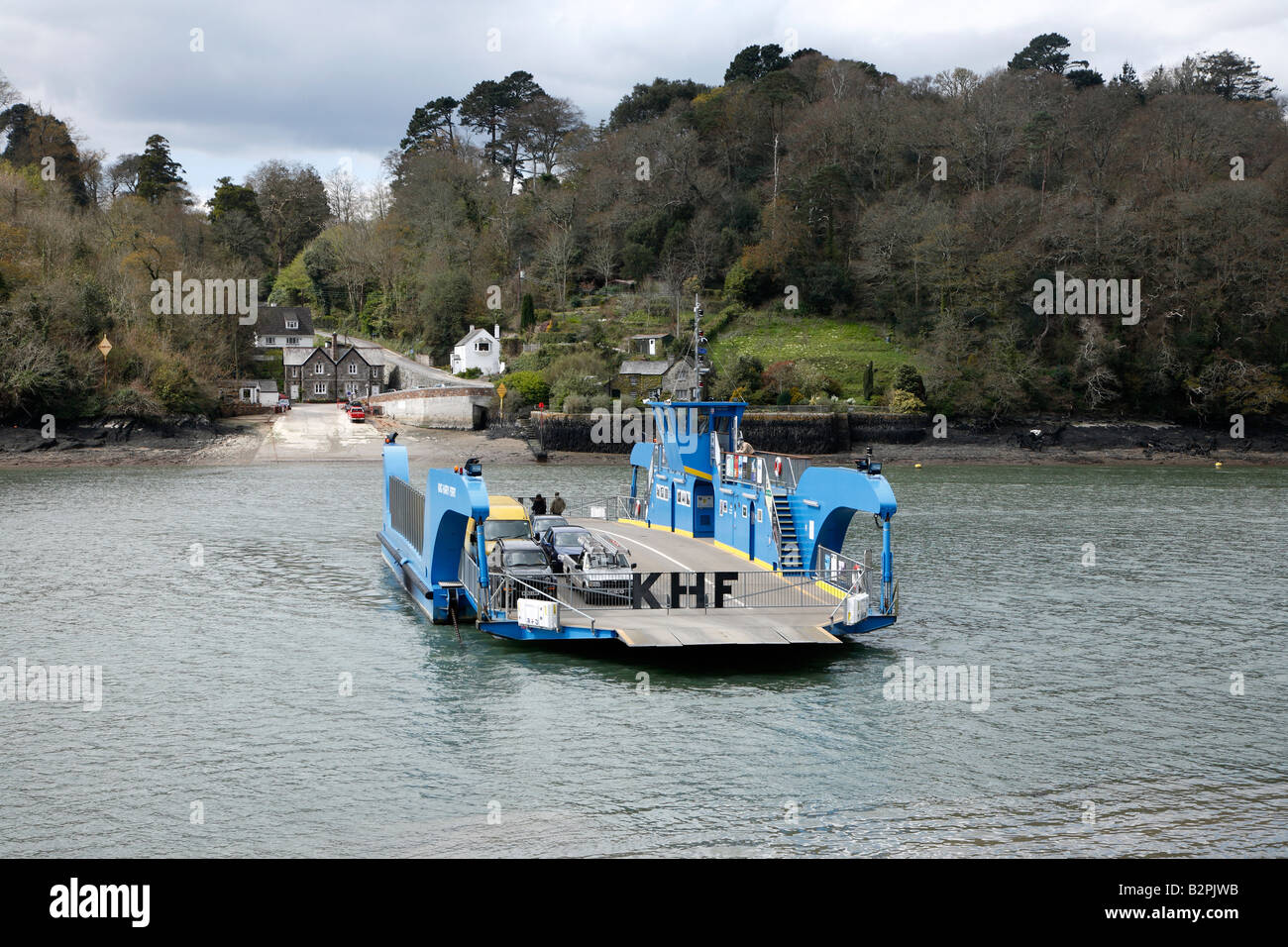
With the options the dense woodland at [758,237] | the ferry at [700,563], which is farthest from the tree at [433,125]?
the ferry at [700,563]

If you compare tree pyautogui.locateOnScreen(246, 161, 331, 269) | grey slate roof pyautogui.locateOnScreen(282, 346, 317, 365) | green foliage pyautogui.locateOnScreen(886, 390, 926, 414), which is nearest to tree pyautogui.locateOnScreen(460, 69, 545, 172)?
tree pyautogui.locateOnScreen(246, 161, 331, 269)

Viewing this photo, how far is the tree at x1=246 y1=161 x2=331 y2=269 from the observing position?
131 meters

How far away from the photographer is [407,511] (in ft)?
103

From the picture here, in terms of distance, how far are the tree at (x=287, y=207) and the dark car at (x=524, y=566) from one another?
116 metres

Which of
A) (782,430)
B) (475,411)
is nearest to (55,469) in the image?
(475,411)

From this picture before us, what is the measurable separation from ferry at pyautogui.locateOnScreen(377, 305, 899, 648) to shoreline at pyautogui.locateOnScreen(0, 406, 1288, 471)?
4119cm

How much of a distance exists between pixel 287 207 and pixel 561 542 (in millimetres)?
118866

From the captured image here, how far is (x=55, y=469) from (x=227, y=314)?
35.3 m

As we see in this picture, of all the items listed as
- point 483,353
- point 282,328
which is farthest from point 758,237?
point 282,328

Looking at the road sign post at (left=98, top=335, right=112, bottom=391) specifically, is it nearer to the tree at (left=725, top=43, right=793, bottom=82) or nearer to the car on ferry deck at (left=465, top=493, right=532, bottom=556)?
the car on ferry deck at (left=465, top=493, right=532, bottom=556)

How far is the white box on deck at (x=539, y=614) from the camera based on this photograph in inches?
810

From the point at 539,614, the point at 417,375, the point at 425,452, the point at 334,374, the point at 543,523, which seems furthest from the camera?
the point at 334,374

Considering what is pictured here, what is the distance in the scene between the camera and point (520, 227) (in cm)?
11356

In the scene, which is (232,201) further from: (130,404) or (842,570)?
(842,570)
